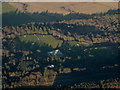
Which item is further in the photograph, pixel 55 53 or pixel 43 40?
pixel 43 40

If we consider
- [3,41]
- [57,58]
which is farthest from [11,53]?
[57,58]

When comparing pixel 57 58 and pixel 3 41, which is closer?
pixel 57 58

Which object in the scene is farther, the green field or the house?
the green field

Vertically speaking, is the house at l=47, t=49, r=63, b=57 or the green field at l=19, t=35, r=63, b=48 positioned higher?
the green field at l=19, t=35, r=63, b=48

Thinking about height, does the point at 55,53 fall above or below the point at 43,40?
below

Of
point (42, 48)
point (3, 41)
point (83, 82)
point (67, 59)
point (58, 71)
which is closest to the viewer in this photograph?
point (83, 82)

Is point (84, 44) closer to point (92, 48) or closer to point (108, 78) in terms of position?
point (92, 48)

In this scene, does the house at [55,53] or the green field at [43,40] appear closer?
the house at [55,53]

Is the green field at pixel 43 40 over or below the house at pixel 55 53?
over
